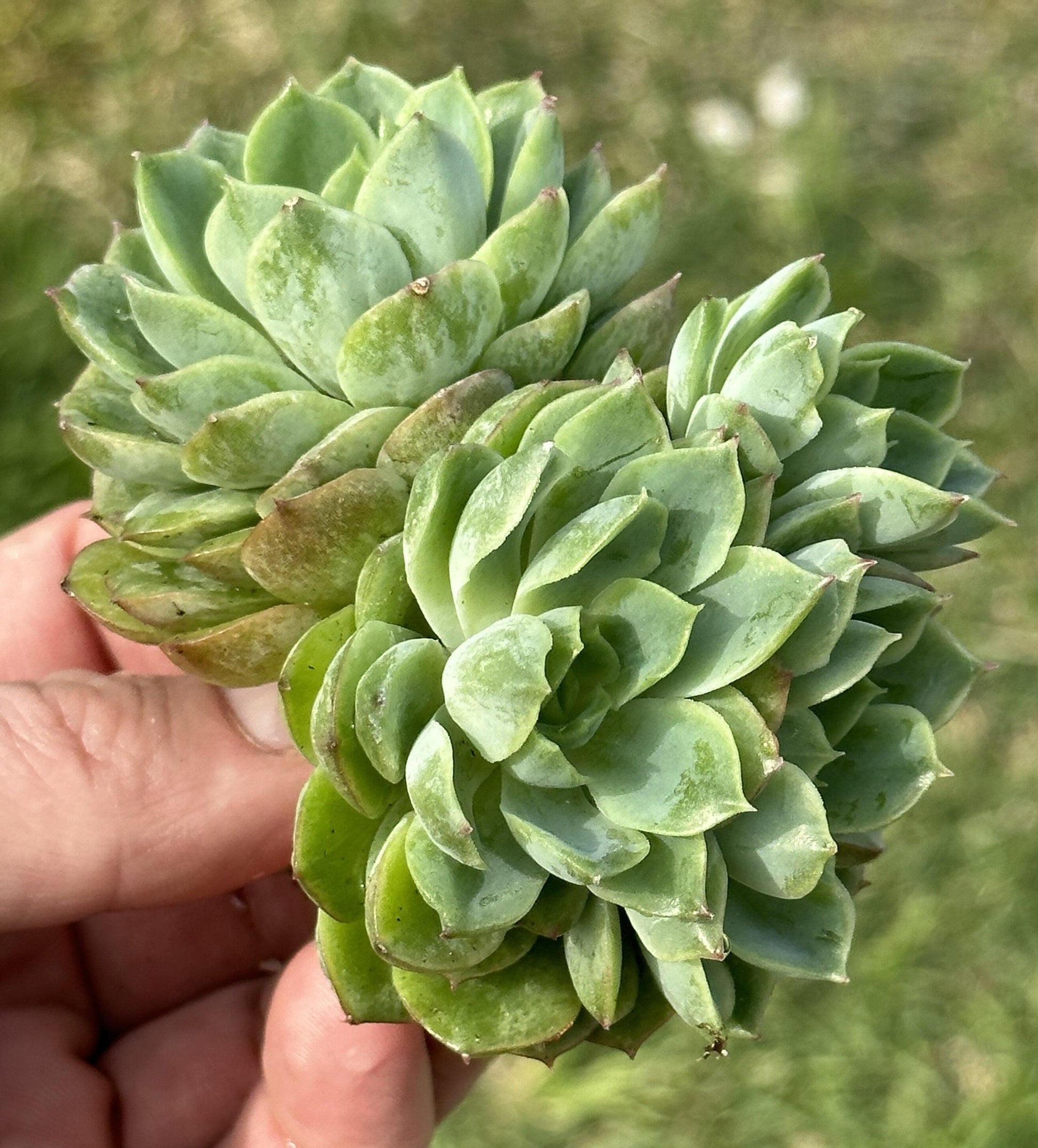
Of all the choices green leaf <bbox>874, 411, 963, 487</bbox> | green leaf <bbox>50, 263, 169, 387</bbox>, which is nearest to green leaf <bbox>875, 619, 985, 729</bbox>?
green leaf <bbox>874, 411, 963, 487</bbox>

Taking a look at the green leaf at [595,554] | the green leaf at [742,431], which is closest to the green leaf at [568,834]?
the green leaf at [595,554]

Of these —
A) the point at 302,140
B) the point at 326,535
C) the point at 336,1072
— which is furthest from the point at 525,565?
the point at 336,1072

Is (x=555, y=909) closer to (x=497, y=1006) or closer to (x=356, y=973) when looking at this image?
(x=497, y=1006)

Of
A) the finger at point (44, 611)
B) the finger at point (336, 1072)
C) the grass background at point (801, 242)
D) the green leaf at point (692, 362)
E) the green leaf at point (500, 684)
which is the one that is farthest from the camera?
the grass background at point (801, 242)

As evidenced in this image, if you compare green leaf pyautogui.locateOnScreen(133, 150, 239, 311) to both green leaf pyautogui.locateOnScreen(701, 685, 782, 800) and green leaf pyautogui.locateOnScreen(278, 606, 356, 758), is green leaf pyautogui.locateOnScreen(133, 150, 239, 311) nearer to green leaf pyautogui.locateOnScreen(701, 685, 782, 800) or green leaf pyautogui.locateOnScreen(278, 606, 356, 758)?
green leaf pyautogui.locateOnScreen(278, 606, 356, 758)

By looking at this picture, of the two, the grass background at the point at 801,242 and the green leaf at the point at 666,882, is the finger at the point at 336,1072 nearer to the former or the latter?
the green leaf at the point at 666,882

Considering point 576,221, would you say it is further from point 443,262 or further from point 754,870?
point 754,870
